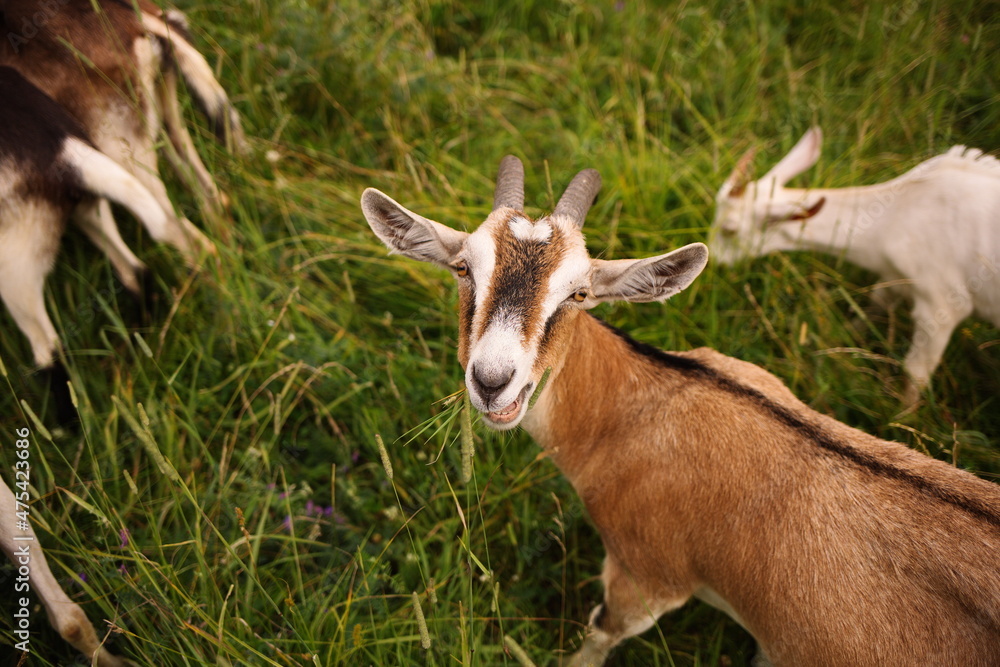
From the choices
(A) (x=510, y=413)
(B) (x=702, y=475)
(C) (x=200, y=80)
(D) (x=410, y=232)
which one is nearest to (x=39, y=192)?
(C) (x=200, y=80)

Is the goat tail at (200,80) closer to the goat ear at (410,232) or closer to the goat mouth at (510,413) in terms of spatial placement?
the goat ear at (410,232)

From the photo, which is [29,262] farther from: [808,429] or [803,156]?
[803,156]

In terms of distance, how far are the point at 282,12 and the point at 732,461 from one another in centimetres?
426

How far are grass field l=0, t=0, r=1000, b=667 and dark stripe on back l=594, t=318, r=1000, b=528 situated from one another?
79cm

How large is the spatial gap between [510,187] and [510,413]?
1.04 meters

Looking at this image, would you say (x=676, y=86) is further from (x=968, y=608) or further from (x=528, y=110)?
(x=968, y=608)

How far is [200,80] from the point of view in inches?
158

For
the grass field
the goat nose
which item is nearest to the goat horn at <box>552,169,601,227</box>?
the grass field

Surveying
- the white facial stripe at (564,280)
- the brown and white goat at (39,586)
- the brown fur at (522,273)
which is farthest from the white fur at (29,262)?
the white facial stripe at (564,280)

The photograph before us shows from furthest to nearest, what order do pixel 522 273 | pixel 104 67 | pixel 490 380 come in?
pixel 104 67, pixel 522 273, pixel 490 380

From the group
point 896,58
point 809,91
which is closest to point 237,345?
point 809,91

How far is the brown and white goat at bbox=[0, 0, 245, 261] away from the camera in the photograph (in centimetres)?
350

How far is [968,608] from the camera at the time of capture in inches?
80.3

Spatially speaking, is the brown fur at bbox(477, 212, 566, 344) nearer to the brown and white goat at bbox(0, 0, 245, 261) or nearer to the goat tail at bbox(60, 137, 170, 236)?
the goat tail at bbox(60, 137, 170, 236)
